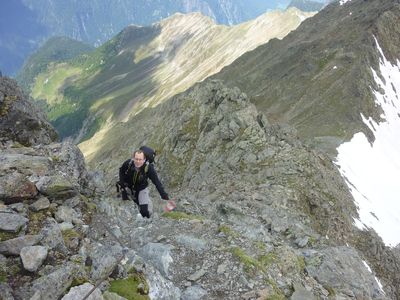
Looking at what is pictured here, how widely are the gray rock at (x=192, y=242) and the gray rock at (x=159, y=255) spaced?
0.82 meters

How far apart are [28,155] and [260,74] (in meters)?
107

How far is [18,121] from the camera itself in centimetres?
2234

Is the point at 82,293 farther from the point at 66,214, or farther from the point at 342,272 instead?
the point at 342,272

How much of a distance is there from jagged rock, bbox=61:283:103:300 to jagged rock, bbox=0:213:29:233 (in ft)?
10.6

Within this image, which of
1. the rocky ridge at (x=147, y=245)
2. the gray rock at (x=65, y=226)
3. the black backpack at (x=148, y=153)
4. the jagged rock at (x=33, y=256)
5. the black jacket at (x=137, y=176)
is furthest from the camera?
the black jacket at (x=137, y=176)

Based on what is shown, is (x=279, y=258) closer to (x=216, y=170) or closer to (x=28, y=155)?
(x=28, y=155)

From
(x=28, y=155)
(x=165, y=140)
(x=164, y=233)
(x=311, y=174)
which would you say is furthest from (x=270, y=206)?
(x=165, y=140)

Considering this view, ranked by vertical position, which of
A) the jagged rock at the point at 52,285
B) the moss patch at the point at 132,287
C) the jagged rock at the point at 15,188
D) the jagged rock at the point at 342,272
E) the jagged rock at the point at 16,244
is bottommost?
the jagged rock at the point at 342,272

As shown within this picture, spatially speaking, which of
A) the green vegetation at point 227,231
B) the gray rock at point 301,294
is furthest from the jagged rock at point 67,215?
the gray rock at point 301,294

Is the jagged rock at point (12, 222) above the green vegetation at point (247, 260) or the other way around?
above

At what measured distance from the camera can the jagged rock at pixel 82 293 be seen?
39.7ft

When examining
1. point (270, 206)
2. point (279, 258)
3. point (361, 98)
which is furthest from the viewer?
point (361, 98)

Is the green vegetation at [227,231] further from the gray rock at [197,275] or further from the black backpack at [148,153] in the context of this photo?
the black backpack at [148,153]

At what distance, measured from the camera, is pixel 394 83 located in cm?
9906
